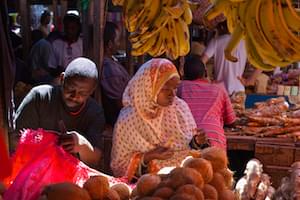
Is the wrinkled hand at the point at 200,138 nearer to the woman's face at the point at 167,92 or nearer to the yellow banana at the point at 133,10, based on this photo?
the woman's face at the point at 167,92

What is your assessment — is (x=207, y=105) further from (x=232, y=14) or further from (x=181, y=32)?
(x=232, y=14)

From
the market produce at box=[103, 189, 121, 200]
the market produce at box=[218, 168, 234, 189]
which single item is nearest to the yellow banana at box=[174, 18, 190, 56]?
the market produce at box=[218, 168, 234, 189]

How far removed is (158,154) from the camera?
2.68 m

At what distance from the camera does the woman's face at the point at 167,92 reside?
2734mm

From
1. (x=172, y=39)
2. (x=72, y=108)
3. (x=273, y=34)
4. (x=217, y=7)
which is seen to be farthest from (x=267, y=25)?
(x=72, y=108)

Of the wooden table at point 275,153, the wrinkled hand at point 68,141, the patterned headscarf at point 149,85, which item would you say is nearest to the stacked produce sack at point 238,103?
the wooden table at point 275,153

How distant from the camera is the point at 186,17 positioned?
1.58 m

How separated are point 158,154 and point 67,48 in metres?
2.59

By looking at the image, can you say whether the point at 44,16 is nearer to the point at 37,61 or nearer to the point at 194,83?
the point at 37,61

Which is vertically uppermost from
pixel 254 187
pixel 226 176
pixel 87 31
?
pixel 87 31

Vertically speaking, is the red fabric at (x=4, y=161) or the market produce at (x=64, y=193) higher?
the market produce at (x=64, y=193)

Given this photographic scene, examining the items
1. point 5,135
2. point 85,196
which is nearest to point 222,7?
point 85,196

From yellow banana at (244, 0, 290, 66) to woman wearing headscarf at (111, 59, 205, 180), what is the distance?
141cm

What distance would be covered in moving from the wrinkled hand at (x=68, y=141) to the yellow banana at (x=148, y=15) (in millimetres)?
700
